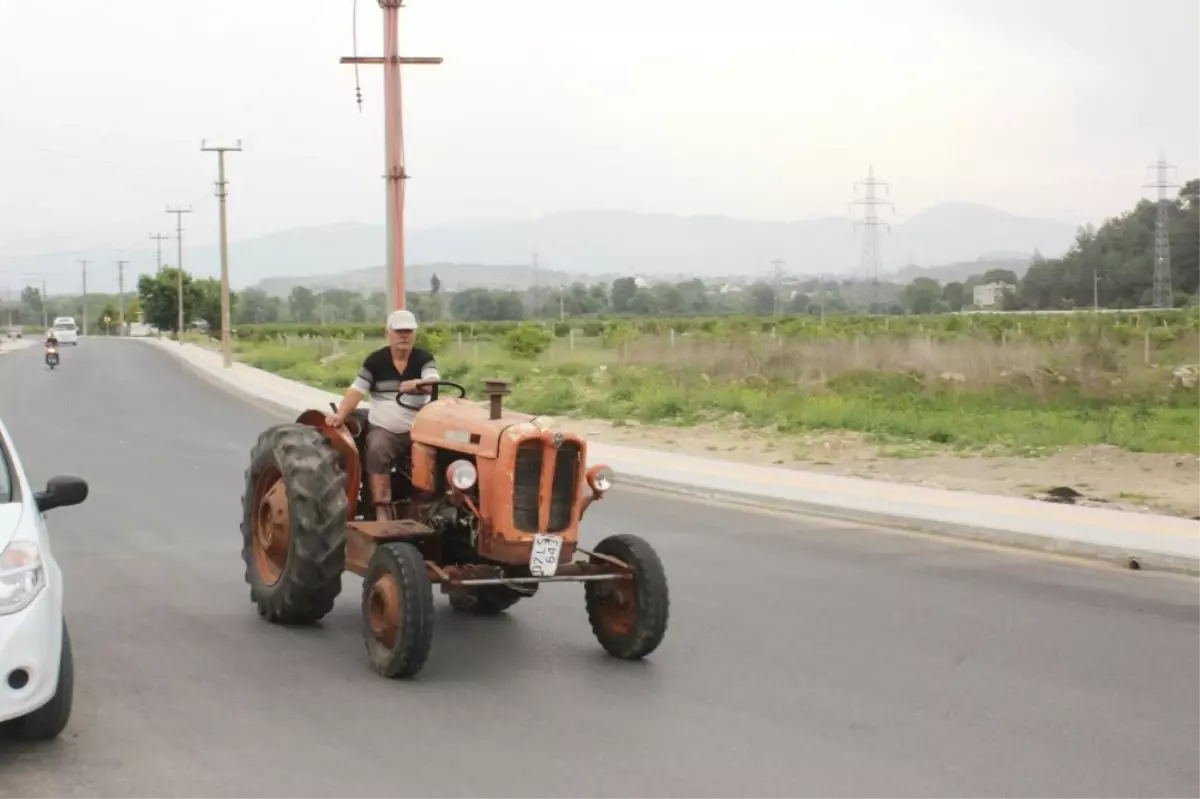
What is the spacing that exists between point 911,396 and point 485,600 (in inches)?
721

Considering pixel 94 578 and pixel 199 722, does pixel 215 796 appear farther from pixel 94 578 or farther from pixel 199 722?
pixel 94 578

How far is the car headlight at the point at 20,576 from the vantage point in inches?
223

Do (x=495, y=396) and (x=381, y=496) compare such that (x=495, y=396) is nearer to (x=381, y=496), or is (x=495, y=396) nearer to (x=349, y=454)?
(x=381, y=496)

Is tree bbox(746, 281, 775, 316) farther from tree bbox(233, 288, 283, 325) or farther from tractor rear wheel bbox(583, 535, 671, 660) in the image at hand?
tractor rear wheel bbox(583, 535, 671, 660)

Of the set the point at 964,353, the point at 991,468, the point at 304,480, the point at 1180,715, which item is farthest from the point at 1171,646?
the point at 964,353

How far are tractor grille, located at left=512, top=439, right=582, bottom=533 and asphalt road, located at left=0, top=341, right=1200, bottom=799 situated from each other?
84 cm

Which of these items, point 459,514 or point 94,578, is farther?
point 94,578

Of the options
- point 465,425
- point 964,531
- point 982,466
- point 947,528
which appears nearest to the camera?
point 465,425

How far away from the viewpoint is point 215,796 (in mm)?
5480

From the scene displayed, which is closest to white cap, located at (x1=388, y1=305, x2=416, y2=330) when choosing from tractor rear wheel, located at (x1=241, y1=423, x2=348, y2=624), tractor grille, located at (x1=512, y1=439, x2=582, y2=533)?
tractor rear wheel, located at (x1=241, y1=423, x2=348, y2=624)

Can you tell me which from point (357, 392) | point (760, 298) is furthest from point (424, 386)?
point (760, 298)

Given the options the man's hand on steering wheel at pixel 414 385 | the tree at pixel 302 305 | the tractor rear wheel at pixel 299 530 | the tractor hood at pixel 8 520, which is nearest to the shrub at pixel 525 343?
the tractor rear wheel at pixel 299 530

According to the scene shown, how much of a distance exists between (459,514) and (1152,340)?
37638mm

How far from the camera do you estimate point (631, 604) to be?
7836 mm
